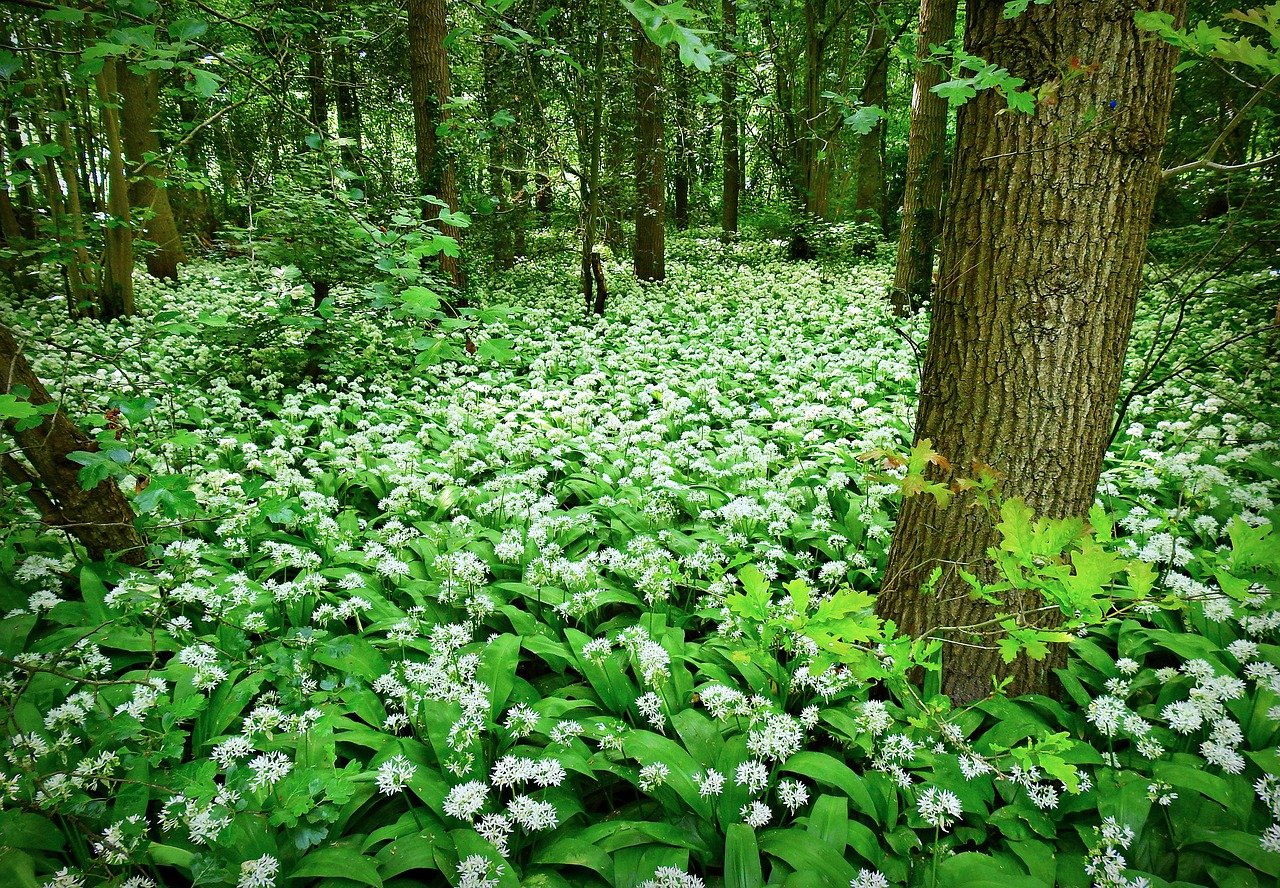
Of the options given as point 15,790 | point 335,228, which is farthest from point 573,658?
point 335,228

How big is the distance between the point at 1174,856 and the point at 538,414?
14.6 feet

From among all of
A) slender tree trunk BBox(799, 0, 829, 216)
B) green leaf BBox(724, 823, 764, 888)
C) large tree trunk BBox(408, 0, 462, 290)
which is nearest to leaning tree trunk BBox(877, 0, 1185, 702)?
green leaf BBox(724, 823, 764, 888)

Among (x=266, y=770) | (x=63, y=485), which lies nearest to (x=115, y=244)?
(x=63, y=485)

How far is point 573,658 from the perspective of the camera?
9.04 ft

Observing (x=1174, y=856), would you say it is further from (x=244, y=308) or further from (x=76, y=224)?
(x=76, y=224)

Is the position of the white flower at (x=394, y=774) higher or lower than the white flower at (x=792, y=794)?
higher

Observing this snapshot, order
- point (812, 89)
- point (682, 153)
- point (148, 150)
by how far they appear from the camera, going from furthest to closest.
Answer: point (812, 89) → point (682, 153) → point (148, 150)

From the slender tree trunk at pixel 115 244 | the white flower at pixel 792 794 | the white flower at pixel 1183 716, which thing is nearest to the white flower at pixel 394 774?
the white flower at pixel 792 794

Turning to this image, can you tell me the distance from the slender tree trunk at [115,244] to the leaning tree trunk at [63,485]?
5386mm

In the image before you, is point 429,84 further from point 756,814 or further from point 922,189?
point 756,814

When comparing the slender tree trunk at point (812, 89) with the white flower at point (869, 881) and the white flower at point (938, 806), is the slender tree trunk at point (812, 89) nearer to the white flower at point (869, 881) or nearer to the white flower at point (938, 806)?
the white flower at point (938, 806)

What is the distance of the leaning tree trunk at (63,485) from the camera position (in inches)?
109

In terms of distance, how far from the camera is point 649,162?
967cm

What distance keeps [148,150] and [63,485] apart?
23.2 feet
